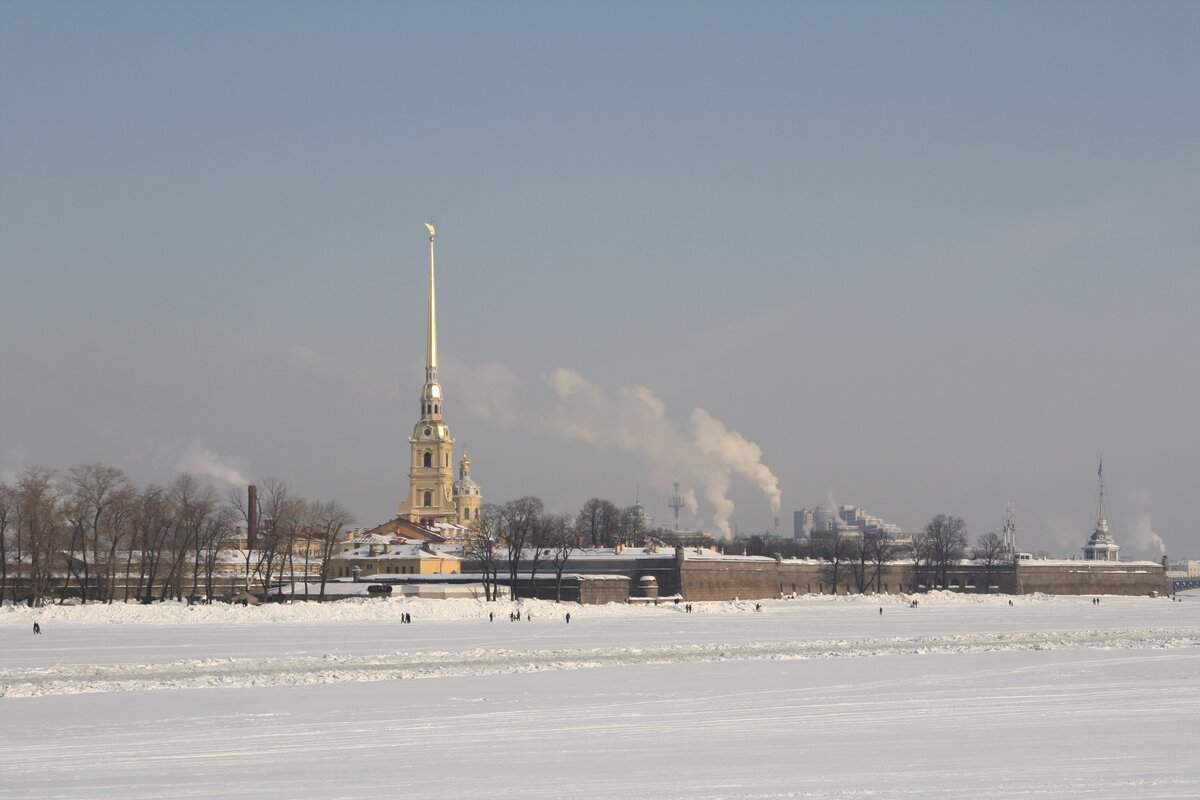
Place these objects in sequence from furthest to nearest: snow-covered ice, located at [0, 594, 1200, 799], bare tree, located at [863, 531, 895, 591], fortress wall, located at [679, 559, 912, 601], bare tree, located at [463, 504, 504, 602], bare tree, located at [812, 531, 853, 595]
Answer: bare tree, located at [863, 531, 895, 591]
bare tree, located at [812, 531, 853, 595]
fortress wall, located at [679, 559, 912, 601]
bare tree, located at [463, 504, 504, 602]
snow-covered ice, located at [0, 594, 1200, 799]

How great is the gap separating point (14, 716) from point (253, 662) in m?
13.3

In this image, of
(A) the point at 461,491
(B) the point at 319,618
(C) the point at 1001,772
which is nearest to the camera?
(C) the point at 1001,772

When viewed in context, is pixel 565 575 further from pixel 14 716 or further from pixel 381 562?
pixel 14 716

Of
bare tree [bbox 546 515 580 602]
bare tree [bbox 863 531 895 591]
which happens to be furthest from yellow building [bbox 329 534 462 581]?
bare tree [bbox 863 531 895 591]

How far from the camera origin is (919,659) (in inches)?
1636

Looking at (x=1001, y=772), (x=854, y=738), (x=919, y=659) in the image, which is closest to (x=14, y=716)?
(x=854, y=738)

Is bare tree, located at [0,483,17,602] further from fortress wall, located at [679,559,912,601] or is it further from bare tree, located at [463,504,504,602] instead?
fortress wall, located at [679,559,912,601]

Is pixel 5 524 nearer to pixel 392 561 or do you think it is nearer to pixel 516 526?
pixel 516 526

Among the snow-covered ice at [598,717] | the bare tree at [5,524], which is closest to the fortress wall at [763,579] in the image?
the bare tree at [5,524]

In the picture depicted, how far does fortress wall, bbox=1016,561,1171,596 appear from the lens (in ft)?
502

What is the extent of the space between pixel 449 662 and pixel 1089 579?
129 m

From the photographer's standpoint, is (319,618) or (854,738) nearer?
(854,738)

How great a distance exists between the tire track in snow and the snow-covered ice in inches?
6.8

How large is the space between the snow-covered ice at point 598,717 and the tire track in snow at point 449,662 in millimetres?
173
